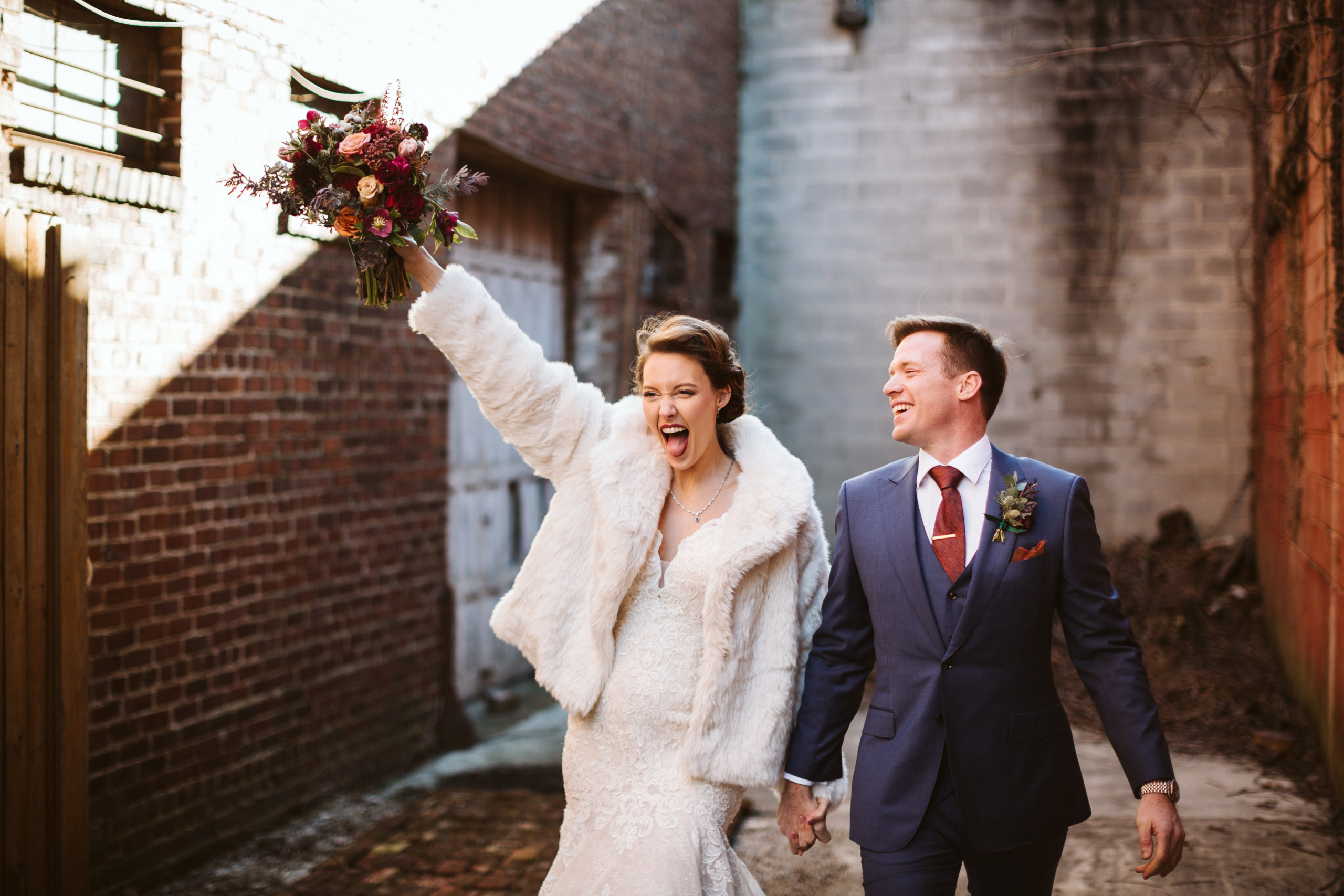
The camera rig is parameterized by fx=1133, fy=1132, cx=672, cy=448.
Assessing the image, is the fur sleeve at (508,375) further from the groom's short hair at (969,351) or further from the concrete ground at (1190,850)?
the concrete ground at (1190,850)

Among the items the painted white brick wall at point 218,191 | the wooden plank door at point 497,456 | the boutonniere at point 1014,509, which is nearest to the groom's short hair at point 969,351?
the boutonniere at point 1014,509

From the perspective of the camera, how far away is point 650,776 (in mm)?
2957

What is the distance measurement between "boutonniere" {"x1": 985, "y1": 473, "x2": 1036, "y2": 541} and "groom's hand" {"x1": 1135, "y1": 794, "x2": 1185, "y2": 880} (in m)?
0.68

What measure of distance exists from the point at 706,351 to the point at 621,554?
596mm

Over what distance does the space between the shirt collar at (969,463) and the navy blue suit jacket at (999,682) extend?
32 mm

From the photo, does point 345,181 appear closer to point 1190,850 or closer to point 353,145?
point 353,145

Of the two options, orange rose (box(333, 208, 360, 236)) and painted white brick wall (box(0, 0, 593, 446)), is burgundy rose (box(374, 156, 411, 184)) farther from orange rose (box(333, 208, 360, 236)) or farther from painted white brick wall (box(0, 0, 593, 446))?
painted white brick wall (box(0, 0, 593, 446))

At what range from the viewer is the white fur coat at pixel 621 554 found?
2947mm

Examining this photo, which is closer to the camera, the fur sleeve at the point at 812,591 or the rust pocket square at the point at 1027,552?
the rust pocket square at the point at 1027,552

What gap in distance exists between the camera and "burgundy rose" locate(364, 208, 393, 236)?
9.21 ft

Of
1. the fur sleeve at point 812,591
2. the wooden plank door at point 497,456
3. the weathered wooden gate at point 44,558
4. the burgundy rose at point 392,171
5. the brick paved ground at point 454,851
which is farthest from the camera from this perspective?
the wooden plank door at point 497,456

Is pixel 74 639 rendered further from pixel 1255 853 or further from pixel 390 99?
pixel 1255 853

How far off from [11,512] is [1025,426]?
8.49m

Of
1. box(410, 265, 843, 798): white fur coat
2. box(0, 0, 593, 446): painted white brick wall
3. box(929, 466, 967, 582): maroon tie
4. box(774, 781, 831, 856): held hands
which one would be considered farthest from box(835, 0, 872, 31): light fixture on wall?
box(774, 781, 831, 856): held hands
